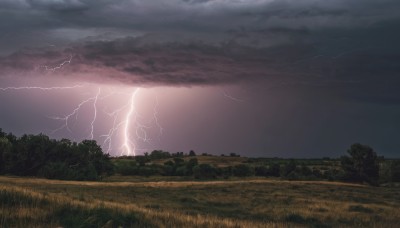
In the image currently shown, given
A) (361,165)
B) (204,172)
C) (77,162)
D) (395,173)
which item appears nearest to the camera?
(361,165)

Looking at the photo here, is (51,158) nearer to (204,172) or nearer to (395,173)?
(204,172)

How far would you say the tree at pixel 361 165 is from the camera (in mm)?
59000

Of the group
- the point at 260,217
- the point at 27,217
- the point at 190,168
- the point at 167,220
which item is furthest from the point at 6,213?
the point at 190,168

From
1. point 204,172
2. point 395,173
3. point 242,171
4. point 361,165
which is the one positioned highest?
point 361,165

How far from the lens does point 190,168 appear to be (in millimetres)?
76562

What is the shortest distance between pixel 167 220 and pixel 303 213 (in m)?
11.8

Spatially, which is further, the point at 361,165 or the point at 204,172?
the point at 204,172

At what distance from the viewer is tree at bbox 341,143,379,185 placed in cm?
5900

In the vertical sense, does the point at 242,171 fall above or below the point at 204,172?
above

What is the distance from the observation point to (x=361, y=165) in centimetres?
5975

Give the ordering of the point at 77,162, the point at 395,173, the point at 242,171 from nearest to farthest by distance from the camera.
Result: 1. the point at 77,162
2. the point at 395,173
3. the point at 242,171

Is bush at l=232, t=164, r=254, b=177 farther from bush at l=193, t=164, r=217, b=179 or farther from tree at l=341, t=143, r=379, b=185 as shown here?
tree at l=341, t=143, r=379, b=185

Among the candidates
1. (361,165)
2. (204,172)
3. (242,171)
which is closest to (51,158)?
(204,172)

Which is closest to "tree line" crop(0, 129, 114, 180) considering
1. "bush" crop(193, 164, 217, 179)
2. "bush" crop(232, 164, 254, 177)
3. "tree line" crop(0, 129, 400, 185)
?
"tree line" crop(0, 129, 400, 185)
